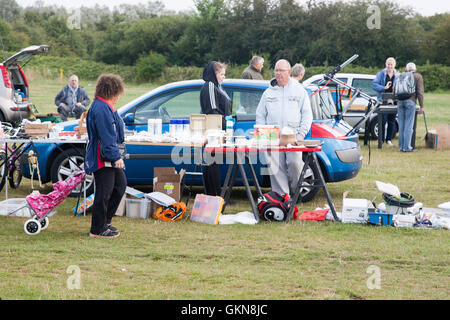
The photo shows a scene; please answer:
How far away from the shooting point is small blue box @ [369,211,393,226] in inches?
285

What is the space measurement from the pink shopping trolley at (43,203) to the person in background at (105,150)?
0.58 metres

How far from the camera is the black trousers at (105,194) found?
6.57 meters

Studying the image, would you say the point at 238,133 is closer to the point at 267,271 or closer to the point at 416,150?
the point at 267,271

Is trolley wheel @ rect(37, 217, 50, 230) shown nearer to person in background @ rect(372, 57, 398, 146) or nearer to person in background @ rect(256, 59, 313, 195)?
person in background @ rect(256, 59, 313, 195)

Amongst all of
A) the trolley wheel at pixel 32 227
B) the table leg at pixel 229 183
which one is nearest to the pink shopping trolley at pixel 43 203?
the trolley wheel at pixel 32 227

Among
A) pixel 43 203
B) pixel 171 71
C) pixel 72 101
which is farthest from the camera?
pixel 171 71

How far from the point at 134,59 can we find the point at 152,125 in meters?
56.8

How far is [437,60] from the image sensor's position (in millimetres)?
49719

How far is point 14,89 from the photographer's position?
51.4 ft

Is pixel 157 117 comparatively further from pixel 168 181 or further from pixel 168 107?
pixel 168 181

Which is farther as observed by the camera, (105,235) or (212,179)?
(212,179)

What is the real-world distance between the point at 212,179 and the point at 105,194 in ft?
6.01

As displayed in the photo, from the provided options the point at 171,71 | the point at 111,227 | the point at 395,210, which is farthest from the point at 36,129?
the point at 171,71
